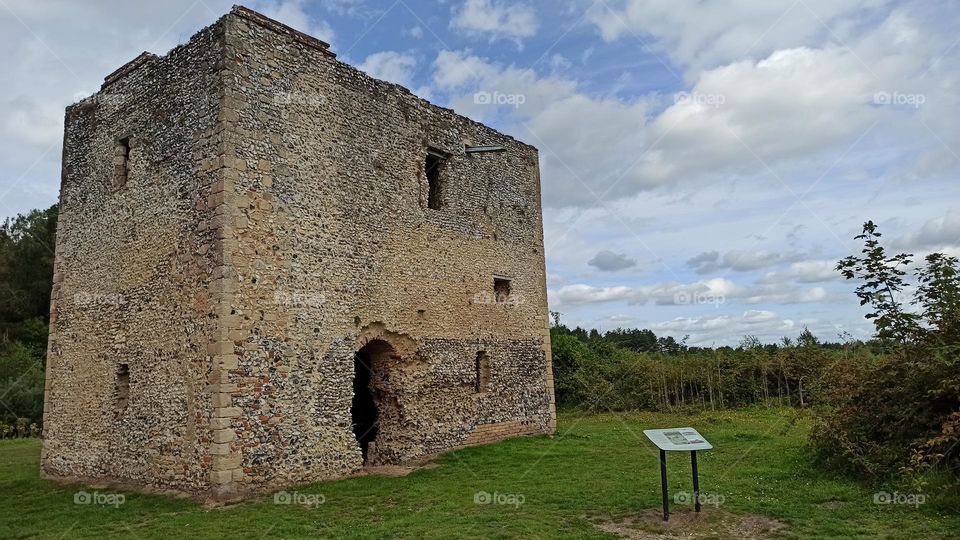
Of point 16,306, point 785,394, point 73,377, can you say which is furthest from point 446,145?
point 16,306

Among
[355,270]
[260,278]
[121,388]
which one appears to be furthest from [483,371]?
[121,388]

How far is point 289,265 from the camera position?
11438 mm

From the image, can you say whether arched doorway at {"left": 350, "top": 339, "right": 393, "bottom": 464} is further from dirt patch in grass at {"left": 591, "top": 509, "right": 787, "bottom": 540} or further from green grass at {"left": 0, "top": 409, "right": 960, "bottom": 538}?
dirt patch in grass at {"left": 591, "top": 509, "right": 787, "bottom": 540}

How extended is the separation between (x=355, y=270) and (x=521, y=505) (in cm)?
558

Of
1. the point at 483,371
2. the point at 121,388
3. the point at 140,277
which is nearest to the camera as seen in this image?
the point at 140,277

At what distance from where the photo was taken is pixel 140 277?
12109 mm

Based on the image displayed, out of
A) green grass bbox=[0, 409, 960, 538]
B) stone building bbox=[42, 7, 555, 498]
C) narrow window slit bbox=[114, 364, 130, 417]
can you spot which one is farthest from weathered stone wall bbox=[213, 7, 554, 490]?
narrow window slit bbox=[114, 364, 130, 417]

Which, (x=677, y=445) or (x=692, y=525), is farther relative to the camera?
(x=677, y=445)

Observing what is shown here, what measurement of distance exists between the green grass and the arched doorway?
1724 mm

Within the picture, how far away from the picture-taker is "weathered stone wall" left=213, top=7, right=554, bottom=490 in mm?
10961

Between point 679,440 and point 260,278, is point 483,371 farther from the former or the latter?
point 679,440

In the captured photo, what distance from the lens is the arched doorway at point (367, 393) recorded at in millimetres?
13648

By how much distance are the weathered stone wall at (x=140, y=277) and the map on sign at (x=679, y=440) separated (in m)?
6.78

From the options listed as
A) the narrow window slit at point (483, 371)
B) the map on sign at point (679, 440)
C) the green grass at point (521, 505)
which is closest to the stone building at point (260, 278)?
the narrow window slit at point (483, 371)
